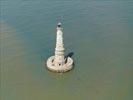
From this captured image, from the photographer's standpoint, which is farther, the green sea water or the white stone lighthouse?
the white stone lighthouse

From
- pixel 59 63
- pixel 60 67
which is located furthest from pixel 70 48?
pixel 60 67

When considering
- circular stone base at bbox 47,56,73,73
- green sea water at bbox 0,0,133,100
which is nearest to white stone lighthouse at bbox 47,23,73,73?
circular stone base at bbox 47,56,73,73

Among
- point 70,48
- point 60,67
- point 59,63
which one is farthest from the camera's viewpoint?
point 70,48

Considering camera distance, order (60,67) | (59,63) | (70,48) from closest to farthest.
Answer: (60,67) < (59,63) < (70,48)

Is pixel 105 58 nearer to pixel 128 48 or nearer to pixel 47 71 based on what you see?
pixel 128 48

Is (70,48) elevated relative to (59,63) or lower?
elevated

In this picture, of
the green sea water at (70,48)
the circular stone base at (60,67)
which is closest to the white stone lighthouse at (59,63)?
the circular stone base at (60,67)

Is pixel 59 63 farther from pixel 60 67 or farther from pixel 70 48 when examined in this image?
pixel 70 48

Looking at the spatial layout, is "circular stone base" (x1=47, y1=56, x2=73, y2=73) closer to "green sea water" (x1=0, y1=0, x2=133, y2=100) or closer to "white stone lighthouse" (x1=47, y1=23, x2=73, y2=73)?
"white stone lighthouse" (x1=47, y1=23, x2=73, y2=73)

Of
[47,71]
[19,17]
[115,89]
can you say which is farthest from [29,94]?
[19,17]
